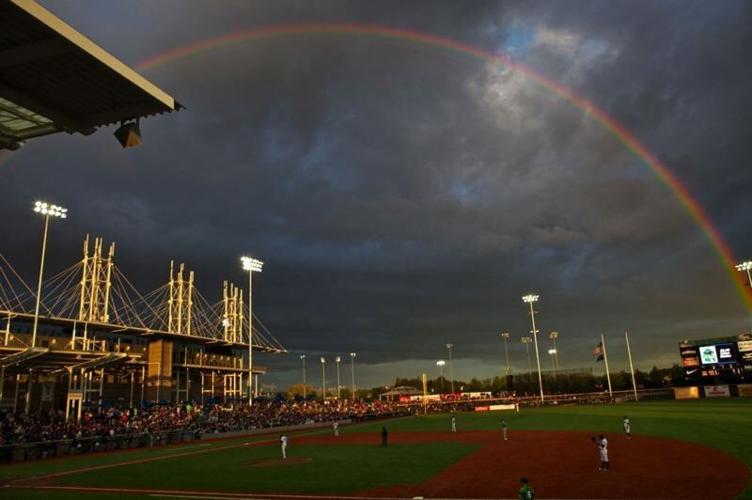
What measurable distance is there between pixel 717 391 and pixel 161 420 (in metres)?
86.3

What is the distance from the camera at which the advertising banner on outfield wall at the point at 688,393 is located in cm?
8935

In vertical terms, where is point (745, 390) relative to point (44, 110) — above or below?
below

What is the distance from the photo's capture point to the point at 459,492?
69.3 ft

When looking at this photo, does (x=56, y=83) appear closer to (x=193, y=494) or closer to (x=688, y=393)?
(x=193, y=494)

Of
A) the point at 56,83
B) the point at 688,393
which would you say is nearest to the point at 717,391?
the point at 688,393

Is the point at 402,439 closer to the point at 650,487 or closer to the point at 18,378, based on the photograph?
the point at 650,487

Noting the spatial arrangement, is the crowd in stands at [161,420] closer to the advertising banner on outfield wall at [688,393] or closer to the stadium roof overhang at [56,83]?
the stadium roof overhang at [56,83]

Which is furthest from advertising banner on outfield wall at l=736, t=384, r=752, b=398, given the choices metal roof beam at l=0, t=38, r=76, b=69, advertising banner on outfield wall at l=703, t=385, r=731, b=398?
metal roof beam at l=0, t=38, r=76, b=69

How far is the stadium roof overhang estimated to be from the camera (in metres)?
7.20

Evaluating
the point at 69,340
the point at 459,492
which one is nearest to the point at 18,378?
the point at 69,340

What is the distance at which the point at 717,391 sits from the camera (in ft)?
289

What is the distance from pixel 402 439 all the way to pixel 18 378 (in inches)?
1723

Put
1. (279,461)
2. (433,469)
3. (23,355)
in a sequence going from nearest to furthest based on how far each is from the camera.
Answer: (433,469), (279,461), (23,355)

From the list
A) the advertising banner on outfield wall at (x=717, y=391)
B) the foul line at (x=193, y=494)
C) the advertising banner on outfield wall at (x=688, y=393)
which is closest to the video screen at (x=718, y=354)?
the advertising banner on outfield wall at (x=717, y=391)
